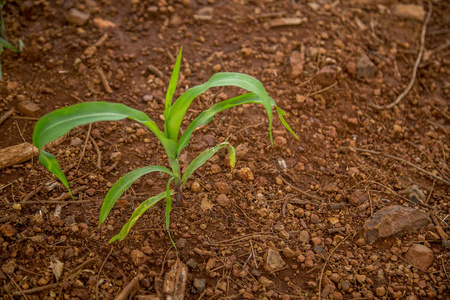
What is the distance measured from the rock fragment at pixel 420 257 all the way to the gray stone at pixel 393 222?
0.10 meters

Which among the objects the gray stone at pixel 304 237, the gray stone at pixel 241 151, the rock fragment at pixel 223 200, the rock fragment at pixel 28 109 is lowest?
the gray stone at pixel 304 237

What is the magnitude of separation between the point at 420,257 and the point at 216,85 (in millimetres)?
1218

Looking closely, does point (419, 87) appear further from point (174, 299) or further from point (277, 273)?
point (174, 299)

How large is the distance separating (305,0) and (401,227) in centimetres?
192

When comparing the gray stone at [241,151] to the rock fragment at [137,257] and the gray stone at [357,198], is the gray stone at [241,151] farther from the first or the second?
the rock fragment at [137,257]

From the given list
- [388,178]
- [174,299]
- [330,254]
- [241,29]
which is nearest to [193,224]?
[174,299]

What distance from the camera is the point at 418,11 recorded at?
119 inches

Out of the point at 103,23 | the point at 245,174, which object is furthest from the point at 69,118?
the point at 103,23

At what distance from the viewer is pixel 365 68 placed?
8.12ft

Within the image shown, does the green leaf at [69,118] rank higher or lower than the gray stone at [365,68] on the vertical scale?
higher

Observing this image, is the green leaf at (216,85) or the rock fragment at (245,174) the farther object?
the rock fragment at (245,174)

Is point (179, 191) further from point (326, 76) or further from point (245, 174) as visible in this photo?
point (326, 76)

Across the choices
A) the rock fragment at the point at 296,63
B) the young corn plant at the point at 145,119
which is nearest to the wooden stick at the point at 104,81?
the young corn plant at the point at 145,119

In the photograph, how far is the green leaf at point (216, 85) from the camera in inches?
54.1
